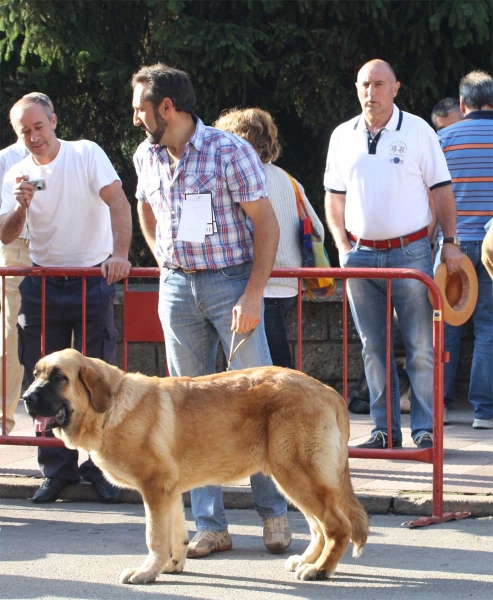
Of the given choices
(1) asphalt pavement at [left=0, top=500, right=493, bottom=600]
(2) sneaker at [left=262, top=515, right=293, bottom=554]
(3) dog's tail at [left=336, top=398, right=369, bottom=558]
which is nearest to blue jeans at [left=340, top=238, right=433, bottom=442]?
(1) asphalt pavement at [left=0, top=500, right=493, bottom=600]

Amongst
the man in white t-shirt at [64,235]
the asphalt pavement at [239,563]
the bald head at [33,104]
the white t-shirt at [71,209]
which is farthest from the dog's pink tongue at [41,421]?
the bald head at [33,104]

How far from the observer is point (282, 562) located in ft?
17.2

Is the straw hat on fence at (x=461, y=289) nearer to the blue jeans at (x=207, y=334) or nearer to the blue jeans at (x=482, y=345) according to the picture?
the blue jeans at (x=482, y=345)

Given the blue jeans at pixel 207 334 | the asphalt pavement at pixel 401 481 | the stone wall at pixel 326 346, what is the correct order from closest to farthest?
the blue jeans at pixel 207 334, the asphalt pavement at pixel 401 481, the stone wall at pixel 326 346

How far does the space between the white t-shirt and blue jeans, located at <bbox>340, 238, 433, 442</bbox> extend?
65.9 inches

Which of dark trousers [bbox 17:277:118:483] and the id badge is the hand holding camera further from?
the id badge

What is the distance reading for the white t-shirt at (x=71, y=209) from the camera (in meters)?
6.61

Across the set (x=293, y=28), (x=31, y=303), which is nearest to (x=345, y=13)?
(x=293, y=28)

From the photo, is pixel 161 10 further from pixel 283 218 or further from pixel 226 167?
pixel 226 167

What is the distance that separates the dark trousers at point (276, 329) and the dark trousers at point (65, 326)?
0.97 m

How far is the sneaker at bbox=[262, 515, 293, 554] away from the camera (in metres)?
5.39

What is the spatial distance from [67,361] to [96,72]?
19.5ft

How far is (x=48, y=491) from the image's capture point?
22.0 feet

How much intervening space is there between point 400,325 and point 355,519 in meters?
2.36
